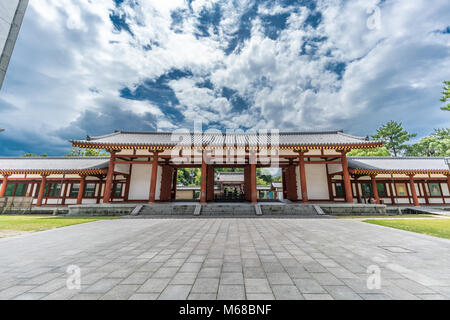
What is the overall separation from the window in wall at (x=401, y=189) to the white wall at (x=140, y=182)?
72.3 feet

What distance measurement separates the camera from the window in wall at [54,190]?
1526 cm

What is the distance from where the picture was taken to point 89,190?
1525 cm

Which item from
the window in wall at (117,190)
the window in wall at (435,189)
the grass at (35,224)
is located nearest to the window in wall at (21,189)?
the window in wall at (117,190)

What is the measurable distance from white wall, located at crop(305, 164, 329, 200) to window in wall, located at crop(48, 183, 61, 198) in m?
21.6

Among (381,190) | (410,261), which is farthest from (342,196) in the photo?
(410,261)

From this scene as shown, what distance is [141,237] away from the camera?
500cm

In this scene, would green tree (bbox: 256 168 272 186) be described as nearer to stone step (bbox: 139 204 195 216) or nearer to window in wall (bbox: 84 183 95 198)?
stone step (bbox: 139 204 195 216)

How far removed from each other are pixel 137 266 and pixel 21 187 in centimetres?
2129

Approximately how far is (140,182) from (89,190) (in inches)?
220

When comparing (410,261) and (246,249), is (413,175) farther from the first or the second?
(246,249)

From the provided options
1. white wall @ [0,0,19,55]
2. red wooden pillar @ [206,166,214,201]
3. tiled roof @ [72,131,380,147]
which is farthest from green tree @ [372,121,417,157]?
white wall @ [0,0,19,55]

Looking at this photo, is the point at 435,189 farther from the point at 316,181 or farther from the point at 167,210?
the point at 167,210

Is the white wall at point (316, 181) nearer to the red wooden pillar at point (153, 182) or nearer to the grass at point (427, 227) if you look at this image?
the grass at point (427, 227)

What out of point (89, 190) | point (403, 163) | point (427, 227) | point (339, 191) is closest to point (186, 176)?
point (89, 190)
